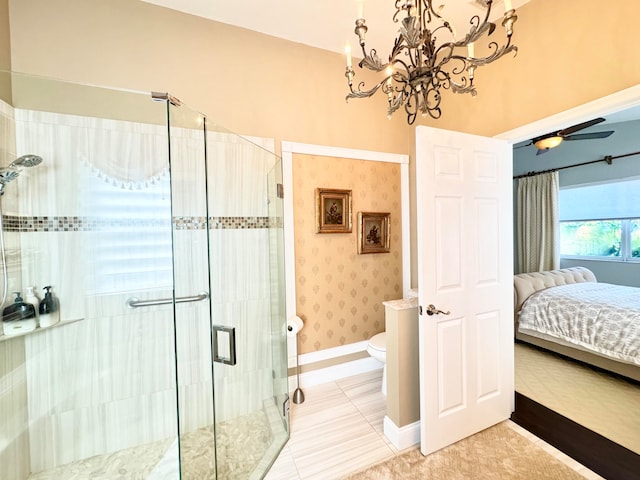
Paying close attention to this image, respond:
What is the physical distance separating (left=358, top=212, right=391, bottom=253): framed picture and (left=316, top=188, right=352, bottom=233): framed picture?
15cm

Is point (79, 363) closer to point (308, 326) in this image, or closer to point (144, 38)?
point (308, 326)

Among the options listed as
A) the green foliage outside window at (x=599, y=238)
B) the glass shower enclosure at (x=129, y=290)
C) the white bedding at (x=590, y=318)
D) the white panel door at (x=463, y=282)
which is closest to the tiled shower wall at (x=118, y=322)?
the glass shower enclosure at (x=129, y=290)

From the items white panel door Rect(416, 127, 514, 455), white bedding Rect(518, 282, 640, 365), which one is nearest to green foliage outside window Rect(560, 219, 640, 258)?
white bedding Rect(518, 282, 640, 365)

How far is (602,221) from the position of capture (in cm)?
449

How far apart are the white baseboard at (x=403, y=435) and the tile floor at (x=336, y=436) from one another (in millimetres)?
44

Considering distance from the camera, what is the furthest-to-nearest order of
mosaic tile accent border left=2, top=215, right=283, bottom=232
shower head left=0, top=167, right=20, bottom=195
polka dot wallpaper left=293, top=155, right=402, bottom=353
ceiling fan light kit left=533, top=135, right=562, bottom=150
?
ceiling fan light kit left=533, top=135, right=562, bottom=150 → polka dot wallpaper left=293, top=155, right=402, bottom=353 → mosaic tile accent border left=2, top=215, right=283, bottom=232 → shower head left=0, top=167, right=20, bottom=195

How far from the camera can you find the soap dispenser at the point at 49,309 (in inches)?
60.6

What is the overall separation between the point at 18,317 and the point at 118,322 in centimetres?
45

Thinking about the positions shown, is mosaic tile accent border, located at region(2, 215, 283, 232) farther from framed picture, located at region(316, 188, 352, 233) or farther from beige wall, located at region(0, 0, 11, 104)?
beige wall, located at region(0, 0, 11, 104)

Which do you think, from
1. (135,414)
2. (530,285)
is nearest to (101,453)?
(135,414)

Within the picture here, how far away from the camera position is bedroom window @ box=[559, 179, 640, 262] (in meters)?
4.16

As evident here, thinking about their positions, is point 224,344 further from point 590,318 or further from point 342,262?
point 590,318

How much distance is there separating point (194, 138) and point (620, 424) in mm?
3507

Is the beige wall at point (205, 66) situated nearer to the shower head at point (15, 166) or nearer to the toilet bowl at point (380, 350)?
the shower head at point (15, 166)
